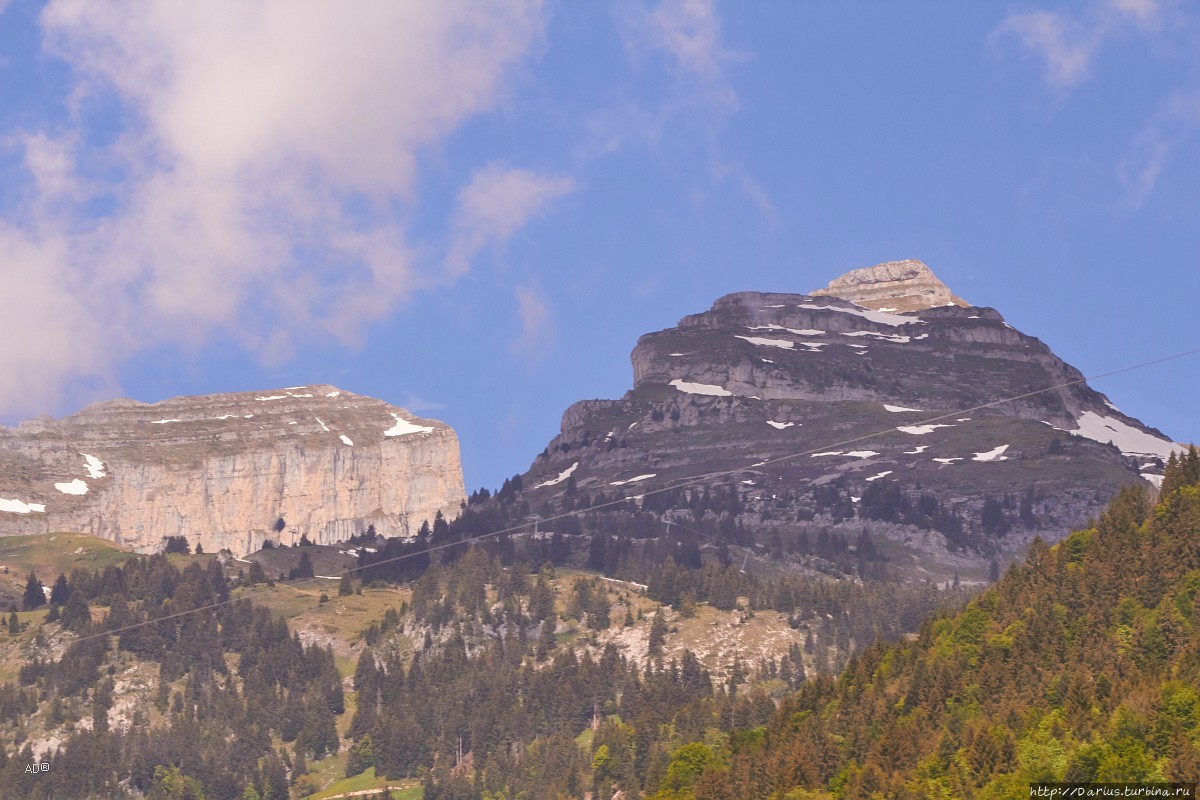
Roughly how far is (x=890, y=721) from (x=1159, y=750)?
36635 millimetres

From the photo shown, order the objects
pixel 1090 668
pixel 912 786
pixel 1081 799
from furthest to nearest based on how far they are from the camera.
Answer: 1. pixel 1090 668
2. pixel 912 786
3. pixel 1081 799

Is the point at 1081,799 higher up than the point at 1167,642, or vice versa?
the point at 1167,642

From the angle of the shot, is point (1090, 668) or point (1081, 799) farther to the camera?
point (1090, 668)

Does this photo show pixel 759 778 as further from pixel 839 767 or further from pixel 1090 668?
pixel 1090 668

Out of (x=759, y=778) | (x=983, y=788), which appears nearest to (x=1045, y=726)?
(x=983, y=788)

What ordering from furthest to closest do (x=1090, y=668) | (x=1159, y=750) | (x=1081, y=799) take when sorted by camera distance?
(x=1090, y=668)
(x=1159, y=750)
(x=1081, y=799)

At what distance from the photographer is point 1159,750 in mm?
165375

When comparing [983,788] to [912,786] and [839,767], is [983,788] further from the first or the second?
[839,767]

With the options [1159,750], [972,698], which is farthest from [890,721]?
[1159,750]

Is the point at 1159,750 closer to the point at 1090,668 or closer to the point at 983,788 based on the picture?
the point at 983,788

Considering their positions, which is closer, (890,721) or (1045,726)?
(1045,726)

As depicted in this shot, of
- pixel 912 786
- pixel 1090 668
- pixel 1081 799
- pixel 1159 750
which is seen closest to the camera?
pixel 1081 799

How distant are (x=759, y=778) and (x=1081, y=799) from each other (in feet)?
169

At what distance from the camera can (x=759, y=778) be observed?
198 meters
